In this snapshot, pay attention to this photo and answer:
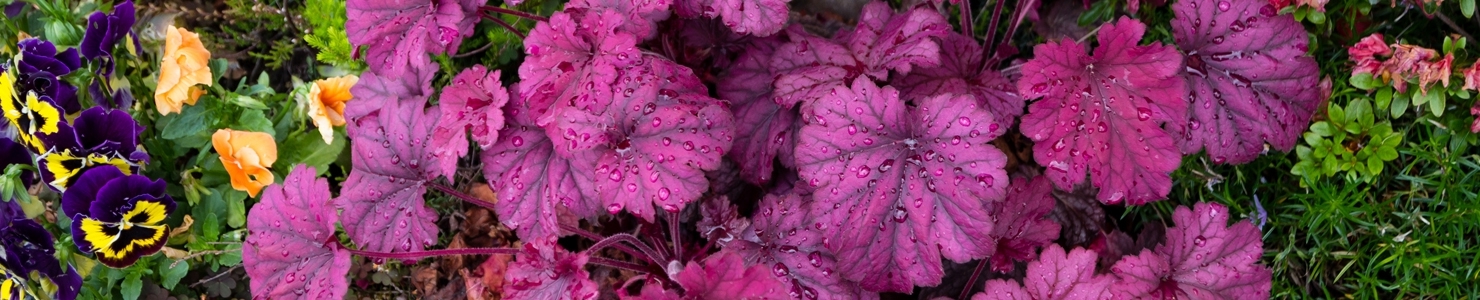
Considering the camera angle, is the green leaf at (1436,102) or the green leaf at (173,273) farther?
the green leaf at (173,273)

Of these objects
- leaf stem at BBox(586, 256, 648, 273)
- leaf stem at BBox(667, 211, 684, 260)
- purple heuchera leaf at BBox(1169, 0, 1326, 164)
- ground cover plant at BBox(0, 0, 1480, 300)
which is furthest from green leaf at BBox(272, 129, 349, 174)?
purple heuchera leaf at BBox(1169, 0, 1326, 164)

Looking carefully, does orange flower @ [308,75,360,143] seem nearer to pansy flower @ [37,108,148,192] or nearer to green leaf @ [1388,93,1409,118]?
pansy flower @ [37,108,148,192]

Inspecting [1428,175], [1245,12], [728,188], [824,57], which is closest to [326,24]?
[728,188]

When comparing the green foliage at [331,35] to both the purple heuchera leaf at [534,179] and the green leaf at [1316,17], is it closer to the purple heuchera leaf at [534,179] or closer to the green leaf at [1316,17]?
the purple heuchera leaf at [534,179]

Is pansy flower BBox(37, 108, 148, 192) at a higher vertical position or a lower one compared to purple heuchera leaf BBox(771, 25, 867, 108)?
lower

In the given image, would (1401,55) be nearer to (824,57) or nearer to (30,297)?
(824,57)

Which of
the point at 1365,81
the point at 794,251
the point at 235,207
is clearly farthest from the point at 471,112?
the point at 1365,81

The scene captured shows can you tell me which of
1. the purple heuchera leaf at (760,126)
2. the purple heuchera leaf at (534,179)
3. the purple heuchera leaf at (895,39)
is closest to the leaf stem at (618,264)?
the purple heuchera leaf at (534,179)
